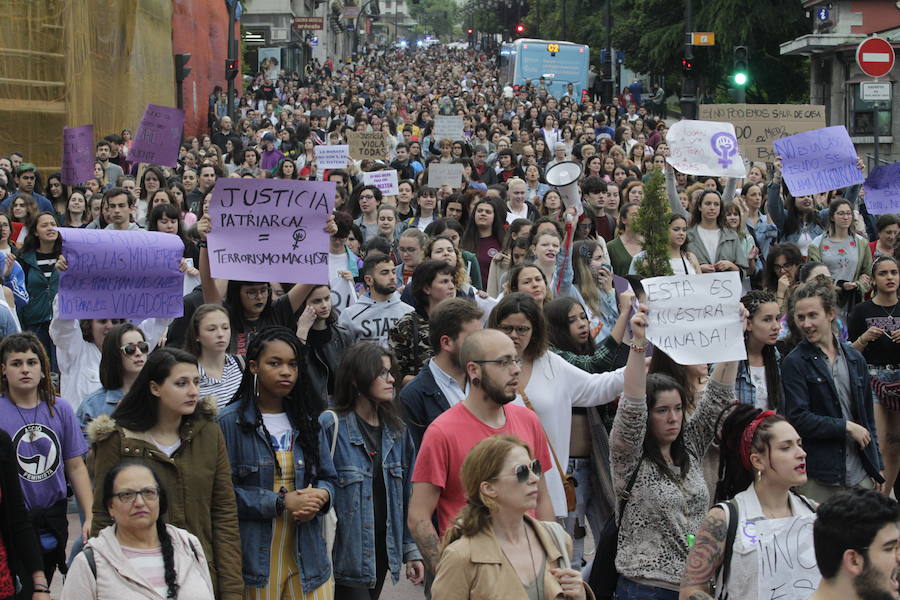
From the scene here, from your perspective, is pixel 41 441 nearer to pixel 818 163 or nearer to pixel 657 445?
pixel 657 445

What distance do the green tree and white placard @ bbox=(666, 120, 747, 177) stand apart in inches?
223

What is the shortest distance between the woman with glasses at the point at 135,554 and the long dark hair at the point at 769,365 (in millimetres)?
3158

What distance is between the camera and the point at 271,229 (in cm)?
751

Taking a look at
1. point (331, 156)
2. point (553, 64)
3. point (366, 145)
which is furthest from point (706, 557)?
point (553, 64)

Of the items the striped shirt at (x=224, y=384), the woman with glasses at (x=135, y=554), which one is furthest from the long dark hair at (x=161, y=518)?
the striped shirt at (x=224, y=384)

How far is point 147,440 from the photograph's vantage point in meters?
5.17

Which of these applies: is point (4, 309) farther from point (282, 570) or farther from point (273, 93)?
point (273, 93)

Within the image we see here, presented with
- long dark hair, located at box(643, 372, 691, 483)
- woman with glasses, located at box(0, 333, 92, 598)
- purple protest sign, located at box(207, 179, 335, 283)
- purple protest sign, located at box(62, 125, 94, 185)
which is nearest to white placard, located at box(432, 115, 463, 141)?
Answer: purple protest sign, located at box(62, 125, 94, 185)

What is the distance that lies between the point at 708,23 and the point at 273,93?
1486 cm

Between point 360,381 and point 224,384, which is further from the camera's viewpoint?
point 224,384

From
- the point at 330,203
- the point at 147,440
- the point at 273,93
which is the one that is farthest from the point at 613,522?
the point at 273,93

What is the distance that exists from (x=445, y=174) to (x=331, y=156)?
218cm

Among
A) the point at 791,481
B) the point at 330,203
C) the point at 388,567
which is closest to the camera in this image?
the point at 791,481

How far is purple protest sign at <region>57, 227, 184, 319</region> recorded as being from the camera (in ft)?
23.8
